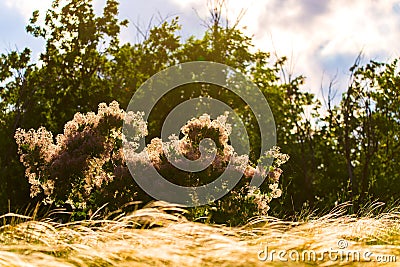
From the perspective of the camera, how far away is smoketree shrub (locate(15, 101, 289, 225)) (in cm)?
943

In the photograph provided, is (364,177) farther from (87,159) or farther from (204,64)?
(87,159)

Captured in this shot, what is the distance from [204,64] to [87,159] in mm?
10884

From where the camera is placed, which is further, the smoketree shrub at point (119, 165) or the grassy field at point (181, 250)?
the smoketree shrub at point (119, 165)

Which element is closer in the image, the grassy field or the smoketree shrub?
the grassy field

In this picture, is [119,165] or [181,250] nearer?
[181,250]

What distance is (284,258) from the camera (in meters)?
3.79

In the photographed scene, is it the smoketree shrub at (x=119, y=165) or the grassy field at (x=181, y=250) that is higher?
the smoketree shrub at (x=119, y=165)

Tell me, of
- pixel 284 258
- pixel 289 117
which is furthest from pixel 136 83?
pixel 284 258

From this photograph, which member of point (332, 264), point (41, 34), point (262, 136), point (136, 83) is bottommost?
point (332, 264)

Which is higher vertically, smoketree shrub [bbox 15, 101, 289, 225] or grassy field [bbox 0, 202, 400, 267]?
smoketree shrub [bbox 15, 101, 289, 225]

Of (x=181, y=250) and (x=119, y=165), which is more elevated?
(x=119, y=165)

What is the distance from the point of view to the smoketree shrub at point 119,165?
943 centimetres

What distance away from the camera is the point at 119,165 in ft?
32.2

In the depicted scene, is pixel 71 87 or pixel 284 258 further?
pixel 71 87
